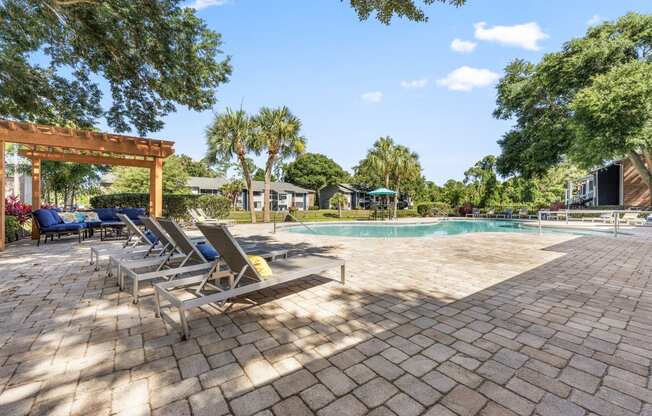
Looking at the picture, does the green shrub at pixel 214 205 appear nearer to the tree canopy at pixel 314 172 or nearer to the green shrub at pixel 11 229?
the green shrub at pixel 11 229

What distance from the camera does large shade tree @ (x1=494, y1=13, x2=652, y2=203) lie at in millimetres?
14414

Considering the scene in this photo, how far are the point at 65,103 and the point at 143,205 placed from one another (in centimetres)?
736

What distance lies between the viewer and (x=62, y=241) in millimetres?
8883

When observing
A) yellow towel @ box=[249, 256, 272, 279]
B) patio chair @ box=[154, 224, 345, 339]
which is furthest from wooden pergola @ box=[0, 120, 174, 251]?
yellow towel @ box=[249, 256, 272, 279]

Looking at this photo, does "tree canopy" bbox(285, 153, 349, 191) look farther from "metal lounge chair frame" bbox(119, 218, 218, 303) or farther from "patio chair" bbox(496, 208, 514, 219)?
"metal lounge chair frame" bbox(119, 218, 218, 303)

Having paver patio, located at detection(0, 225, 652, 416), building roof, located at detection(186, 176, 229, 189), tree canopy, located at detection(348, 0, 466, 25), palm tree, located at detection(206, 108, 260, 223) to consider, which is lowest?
paver patio, located at detection(0, 225, 652, 416)

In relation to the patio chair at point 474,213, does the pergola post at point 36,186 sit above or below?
above

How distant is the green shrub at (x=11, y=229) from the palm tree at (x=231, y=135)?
10.8 metres

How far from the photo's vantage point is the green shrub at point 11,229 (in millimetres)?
8623

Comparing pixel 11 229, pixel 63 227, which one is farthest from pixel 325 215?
pixel 11 229

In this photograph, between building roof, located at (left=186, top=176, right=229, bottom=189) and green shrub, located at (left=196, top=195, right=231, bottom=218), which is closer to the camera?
green shrub, located at (left=196, top=195, right=231, bottom=218)

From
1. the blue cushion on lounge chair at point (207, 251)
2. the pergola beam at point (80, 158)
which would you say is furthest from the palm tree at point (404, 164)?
the blue cushion on lounge chair at point (207, 251)

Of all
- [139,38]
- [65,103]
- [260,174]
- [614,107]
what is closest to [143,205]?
[65,103]

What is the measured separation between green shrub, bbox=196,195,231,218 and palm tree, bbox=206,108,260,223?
2.98 meters
